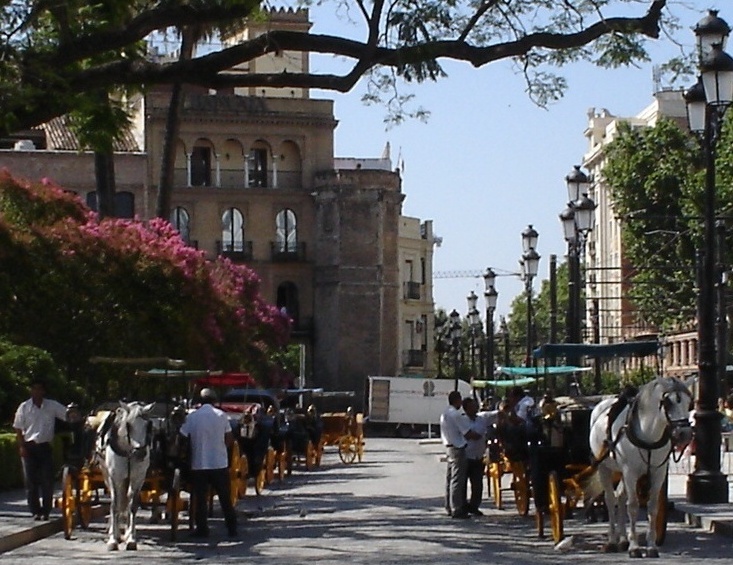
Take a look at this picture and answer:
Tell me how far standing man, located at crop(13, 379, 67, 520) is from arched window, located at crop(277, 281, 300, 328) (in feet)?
210

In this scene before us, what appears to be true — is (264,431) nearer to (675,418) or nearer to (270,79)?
(270,79)

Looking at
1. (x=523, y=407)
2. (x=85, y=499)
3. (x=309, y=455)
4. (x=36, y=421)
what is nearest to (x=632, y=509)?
(x=85, y=499)

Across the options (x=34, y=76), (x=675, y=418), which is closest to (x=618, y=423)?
(x=675, y=418)

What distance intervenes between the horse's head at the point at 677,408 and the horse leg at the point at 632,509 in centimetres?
62

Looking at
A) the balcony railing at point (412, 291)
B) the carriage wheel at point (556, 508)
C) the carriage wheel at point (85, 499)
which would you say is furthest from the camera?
the balcony railing at point (412, 291)

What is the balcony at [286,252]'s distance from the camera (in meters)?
87.1

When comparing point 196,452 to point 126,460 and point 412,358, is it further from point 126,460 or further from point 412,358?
point 412,358

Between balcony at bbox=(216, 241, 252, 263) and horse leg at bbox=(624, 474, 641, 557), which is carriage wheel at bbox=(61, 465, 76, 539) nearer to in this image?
horse leg at bbox=(624, 474, 641, 557)

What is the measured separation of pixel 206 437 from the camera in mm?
20922

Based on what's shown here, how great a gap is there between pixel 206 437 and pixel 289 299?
67365mm

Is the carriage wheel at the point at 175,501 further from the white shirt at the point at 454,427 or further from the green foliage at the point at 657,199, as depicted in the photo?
the green foliage at the point at 657,199

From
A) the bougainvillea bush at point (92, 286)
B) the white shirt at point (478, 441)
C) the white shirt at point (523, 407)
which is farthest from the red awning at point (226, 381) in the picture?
the white shirt at point (478, 441)

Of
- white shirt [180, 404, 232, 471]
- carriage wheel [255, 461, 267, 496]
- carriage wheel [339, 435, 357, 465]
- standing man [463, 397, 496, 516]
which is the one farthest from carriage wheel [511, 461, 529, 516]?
carriage wheel [339, 435, 357, 465]

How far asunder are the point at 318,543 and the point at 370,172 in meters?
67.1
